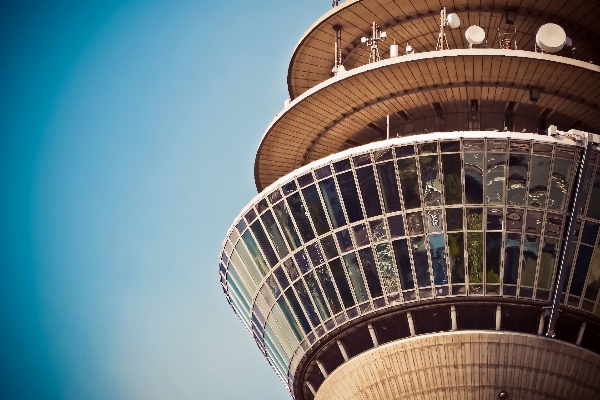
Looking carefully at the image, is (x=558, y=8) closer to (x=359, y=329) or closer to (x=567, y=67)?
(x=567, y=67)

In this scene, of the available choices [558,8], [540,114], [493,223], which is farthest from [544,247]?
[558,8]

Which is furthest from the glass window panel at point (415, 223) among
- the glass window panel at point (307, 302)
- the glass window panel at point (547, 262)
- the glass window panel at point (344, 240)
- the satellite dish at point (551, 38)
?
the satellite dish at point (551, 38)

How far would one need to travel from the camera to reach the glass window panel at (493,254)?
54969 millimetres

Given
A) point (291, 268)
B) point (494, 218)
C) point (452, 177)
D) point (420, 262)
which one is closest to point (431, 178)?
point (452, 177)

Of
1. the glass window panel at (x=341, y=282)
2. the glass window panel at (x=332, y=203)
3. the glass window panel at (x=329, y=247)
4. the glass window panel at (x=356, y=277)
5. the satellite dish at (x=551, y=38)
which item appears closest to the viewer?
the glass window panel at (x=356, y=277)

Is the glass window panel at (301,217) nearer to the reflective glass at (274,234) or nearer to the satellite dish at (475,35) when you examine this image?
the reflective glass at (274,234)

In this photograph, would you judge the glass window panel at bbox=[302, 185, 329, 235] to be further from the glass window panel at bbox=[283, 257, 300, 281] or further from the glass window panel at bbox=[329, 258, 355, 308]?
the glass window panel at bbox=[283, 257, 300, 281]

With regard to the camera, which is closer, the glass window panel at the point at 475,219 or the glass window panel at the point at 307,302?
the glass window panel at the point at 475,219

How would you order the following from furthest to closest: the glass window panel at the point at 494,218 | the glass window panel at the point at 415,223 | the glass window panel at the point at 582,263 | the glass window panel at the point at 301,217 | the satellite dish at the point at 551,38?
the satellite dish at the point at 551,38, the glass window panel at the point at 301,217, the glass window panel at the point at 415,223, the glass window panel at the point at 494,218, the glass window panel at the point at 582,263

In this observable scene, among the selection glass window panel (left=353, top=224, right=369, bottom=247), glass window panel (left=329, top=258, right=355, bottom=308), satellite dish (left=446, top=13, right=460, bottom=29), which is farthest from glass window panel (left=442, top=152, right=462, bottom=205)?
satellite dish (left=446, top=13, right=460, bottom=29)

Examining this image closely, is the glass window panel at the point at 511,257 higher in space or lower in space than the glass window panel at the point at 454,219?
lower

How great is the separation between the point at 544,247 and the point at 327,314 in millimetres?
9225

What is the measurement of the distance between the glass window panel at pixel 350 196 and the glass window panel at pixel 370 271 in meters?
1.39

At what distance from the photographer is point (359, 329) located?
186 feet
